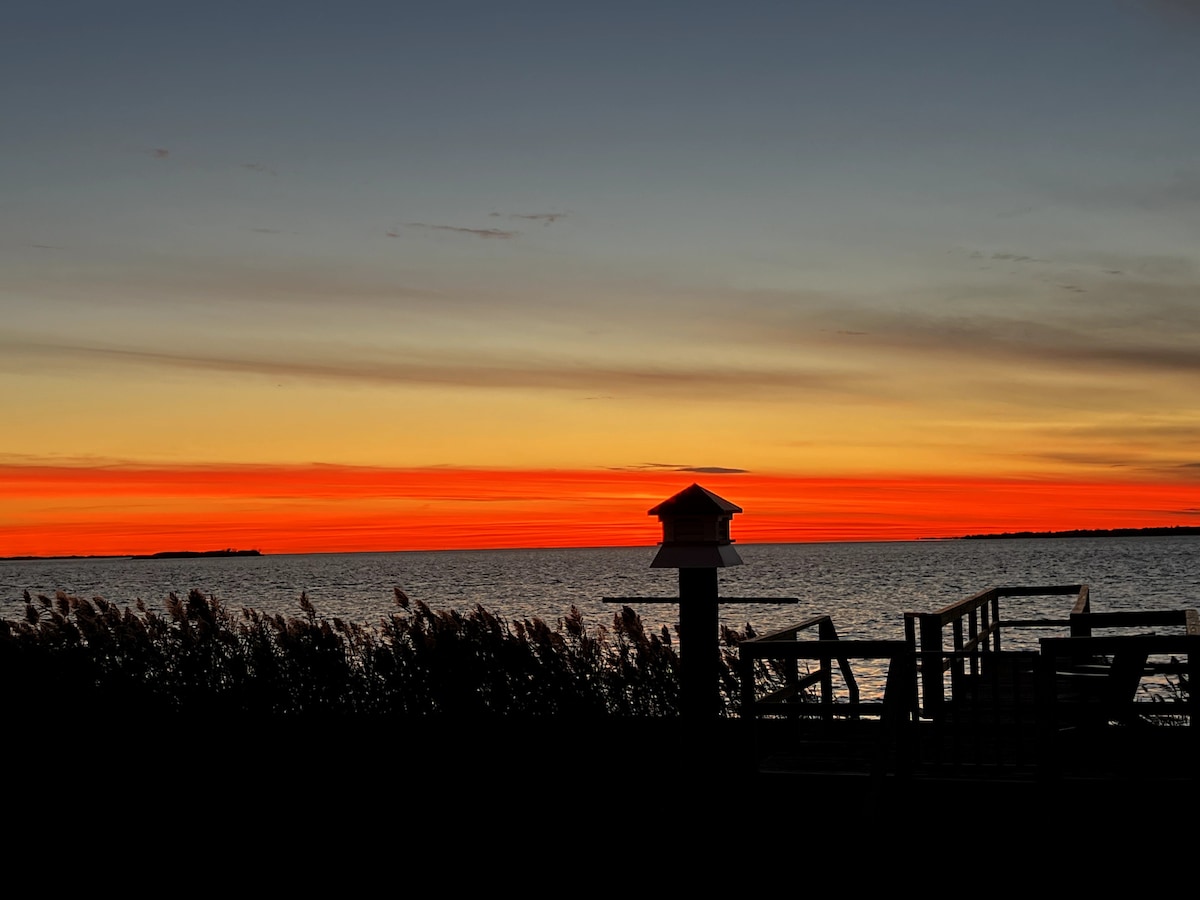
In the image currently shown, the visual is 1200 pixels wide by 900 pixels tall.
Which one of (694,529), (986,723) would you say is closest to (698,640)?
(694,529)

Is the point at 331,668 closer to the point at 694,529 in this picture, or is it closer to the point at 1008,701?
the point at 1008,701

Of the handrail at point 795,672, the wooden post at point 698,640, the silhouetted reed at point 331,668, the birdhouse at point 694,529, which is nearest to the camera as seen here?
the birdhouse at point 694,529

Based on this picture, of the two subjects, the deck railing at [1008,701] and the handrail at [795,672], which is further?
the handrail at [795,672]

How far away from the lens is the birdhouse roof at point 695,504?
305 inches

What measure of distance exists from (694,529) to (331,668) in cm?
818

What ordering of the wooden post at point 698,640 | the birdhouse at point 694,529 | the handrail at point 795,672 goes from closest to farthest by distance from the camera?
1. the birdhouse at point 694,529
2. the wooden post at point 698,640
3. the handrail at point 795,672

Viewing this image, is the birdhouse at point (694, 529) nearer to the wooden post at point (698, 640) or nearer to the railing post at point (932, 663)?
the wooden post at point (698, 640)

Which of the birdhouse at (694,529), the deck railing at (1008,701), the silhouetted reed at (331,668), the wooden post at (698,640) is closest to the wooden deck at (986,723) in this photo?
the deck railing at (1008,701)

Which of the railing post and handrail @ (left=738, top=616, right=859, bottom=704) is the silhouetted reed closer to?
handrail @ (left=738, top=616, right=859, bottom=704)

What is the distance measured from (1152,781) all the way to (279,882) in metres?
5.69

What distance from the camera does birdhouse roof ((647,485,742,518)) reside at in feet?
25.4

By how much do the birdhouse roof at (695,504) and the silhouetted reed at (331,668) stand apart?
6214 millimetres

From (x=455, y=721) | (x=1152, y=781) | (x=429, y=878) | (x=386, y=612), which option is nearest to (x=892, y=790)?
(x=1152, y=781)

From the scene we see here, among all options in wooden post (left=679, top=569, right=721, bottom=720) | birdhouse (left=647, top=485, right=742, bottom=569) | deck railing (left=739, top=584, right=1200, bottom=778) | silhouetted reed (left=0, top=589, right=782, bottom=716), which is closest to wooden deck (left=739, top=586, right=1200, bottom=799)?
deck railing (left=739, top=584, right=1200, bottom=778)
